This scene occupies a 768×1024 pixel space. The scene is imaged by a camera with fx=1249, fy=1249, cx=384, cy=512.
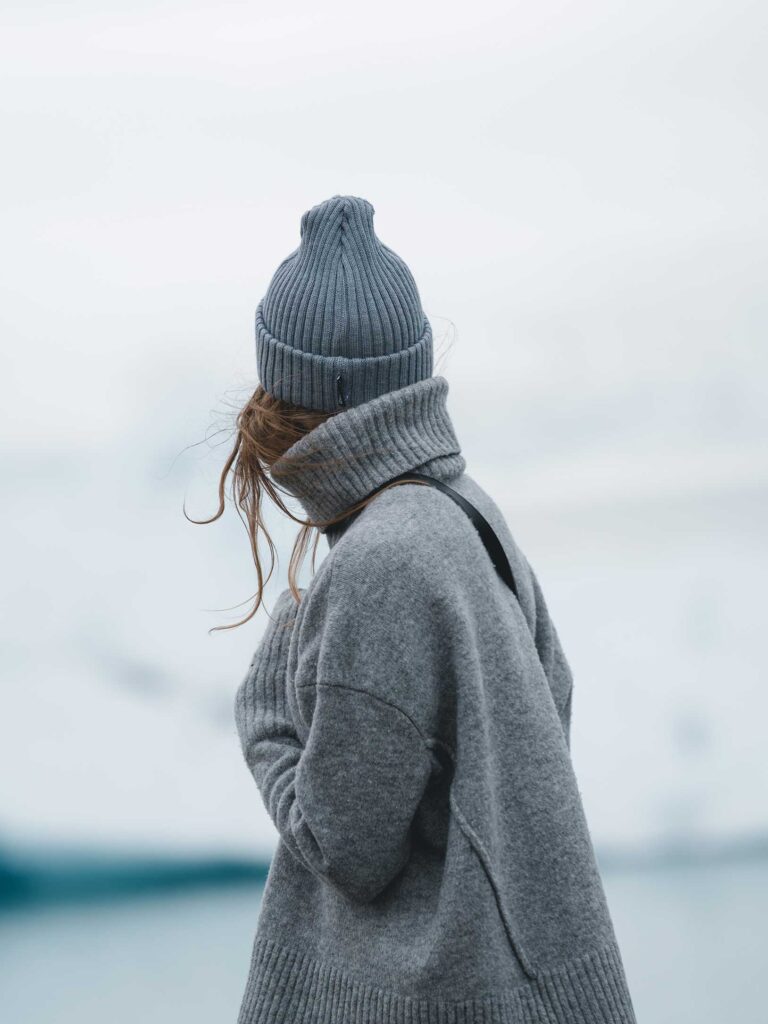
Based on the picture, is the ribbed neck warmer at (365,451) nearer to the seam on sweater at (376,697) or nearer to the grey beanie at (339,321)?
the grey beanie at (339,321)

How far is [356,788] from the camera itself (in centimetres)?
91

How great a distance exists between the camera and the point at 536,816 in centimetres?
94

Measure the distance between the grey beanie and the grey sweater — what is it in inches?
1.4

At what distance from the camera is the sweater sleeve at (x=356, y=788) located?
0.90 meters

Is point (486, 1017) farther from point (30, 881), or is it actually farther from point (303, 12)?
point (303, 12)

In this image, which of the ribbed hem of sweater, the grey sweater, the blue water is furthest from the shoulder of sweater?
the blue water

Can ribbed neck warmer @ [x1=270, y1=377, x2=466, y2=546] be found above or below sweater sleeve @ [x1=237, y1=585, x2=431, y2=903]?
above

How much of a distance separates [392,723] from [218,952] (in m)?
1.65

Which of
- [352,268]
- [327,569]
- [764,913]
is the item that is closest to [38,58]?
[352,268]

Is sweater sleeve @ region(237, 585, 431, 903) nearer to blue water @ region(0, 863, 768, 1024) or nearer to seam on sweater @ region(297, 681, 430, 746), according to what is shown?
seam on sweater @ region(297, 681, 430, 746)

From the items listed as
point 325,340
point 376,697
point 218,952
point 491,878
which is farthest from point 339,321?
point 218,952

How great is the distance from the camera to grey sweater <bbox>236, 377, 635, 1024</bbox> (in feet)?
2.97

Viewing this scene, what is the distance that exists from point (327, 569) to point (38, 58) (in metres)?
2.04

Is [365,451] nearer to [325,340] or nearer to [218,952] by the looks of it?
[325,340]
